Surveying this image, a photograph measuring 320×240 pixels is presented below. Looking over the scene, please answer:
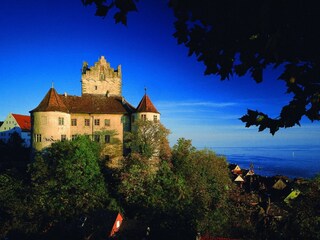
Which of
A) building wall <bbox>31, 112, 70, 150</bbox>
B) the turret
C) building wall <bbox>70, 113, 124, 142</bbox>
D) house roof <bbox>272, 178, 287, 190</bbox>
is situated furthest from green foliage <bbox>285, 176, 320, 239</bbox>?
building wall <bbox>31, 112, 70, 150</bbox>

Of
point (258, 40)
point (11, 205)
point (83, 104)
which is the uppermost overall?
point (83, 104)

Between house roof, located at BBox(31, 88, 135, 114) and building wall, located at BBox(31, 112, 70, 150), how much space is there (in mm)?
801

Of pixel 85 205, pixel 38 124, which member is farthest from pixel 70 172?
pixel 38 124

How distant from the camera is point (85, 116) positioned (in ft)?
136

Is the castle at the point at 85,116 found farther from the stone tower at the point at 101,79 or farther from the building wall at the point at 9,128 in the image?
the building wall at the point at 9,128

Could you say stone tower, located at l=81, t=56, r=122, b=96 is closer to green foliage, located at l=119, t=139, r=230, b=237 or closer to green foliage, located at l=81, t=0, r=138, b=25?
green foliage, located at l=119, t=139, r=230, b=237

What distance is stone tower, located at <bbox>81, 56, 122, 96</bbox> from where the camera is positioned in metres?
47.8

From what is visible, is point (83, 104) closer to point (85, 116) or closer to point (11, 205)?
point (85, 116)

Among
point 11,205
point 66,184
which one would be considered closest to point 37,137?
point 66,184

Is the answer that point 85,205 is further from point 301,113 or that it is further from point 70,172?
point 301,113

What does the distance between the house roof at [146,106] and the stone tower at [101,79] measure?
793cm

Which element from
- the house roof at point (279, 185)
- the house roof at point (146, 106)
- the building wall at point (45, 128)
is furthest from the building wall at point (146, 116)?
the house roof at point (279, 185)

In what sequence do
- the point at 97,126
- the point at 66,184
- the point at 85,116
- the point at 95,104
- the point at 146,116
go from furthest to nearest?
the point at 95,104 → the point at 97,126 → the point at 85,116 → the point at 146,116 → the point at 66,184

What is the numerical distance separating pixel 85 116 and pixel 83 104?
2308 mm
